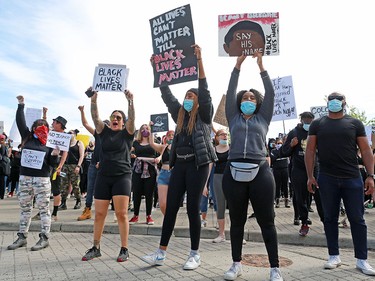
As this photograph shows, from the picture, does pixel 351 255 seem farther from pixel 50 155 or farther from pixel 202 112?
pixel 50 155

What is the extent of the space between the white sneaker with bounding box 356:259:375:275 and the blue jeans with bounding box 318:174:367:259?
6cm

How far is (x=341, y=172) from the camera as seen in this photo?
4.67 meters

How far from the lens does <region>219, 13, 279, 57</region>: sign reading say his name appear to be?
17.1 feet

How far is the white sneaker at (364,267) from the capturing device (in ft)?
14.0

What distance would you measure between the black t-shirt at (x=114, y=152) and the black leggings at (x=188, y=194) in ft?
2.80

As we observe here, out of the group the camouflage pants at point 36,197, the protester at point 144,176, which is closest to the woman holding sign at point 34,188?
the camouflage pants at point 36,197

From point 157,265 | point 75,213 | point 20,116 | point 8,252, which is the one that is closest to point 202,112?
point 157,265

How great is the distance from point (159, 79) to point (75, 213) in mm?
5619

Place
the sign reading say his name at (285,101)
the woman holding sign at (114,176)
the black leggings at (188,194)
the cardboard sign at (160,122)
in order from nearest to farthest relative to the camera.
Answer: the black leggings at (188,194) < the woman holding sign at (114,176) < the sign reading say his name at (285,101) < the cardboard sign at (160,122)

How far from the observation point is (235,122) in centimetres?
438

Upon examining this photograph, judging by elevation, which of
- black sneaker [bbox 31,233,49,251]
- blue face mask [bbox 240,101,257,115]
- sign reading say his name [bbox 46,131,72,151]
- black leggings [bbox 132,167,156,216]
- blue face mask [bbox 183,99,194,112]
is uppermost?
blue face mask [bbox 183,99,194,112]

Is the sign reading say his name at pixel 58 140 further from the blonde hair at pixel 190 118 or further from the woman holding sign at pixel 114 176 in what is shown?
the blonde hair at pixel 190 118

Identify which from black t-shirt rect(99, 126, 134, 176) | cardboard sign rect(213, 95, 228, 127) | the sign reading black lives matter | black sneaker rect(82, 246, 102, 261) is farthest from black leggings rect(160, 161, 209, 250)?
cardboard sign rect(213, 95, 228, 127)

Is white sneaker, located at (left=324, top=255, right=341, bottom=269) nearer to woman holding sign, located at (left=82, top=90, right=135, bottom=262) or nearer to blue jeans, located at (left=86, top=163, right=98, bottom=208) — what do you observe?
woman holding sign, located at (left=82, top=90, right=135, bottom=262)
